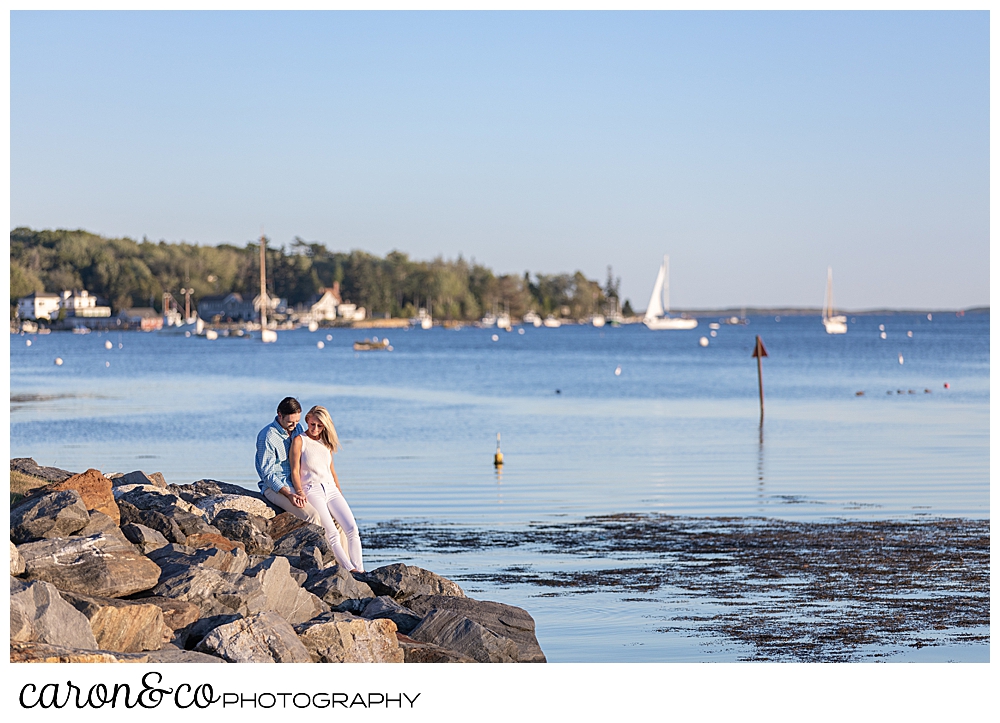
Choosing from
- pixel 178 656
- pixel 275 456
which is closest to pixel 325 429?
pixel 275 456

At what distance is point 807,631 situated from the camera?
1069cm

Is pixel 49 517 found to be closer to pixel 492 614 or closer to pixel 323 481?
pixel 323 481

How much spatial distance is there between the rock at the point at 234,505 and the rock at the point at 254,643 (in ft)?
10.7

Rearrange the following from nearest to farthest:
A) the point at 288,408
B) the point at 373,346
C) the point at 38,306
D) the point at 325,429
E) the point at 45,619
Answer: the point at 45,619 < the point at 325,429 < the point at 288,408 < the point at 373,346 < the point at 38,306

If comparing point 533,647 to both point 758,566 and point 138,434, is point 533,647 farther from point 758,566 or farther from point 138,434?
point 138,434

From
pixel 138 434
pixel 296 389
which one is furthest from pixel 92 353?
pixel 138 434

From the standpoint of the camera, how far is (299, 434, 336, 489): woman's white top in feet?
35.9

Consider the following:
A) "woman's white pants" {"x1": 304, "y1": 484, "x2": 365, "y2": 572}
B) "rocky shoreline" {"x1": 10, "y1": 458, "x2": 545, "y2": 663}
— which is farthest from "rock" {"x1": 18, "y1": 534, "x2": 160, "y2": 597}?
"woman's white pants" {"x1": 304, "y1": 484, "x2": 365, "y2": 572}

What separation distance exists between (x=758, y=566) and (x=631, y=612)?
8.55 feet

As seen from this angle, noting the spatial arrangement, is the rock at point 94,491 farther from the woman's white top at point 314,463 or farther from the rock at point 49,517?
the woman's white top at point 314,463

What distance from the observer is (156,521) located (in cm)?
1027

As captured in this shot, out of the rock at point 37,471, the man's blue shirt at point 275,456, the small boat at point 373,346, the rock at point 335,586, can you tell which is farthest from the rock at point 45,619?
the small boat at point 373,346

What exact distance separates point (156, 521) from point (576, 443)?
63.2 ft

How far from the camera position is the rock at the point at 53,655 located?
21.5ft
